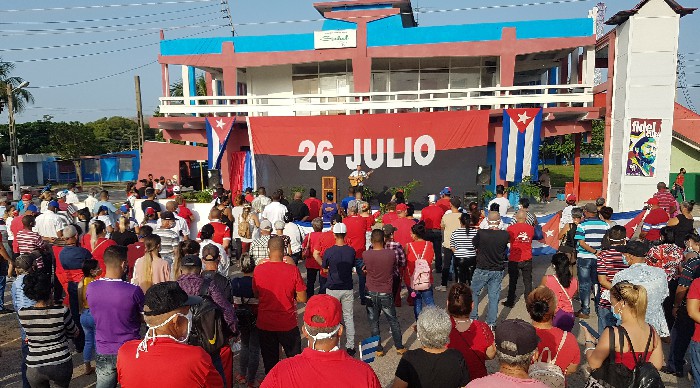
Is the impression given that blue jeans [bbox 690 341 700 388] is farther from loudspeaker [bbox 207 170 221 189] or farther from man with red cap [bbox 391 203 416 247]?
loudspeaker [bbox 207 170 221 189]

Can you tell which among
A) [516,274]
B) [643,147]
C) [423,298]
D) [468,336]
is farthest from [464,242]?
[643,147]

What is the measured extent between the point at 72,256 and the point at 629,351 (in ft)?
20.2

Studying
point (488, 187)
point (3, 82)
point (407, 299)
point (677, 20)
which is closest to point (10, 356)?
point (407, 299)

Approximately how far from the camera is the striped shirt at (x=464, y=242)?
295 inches

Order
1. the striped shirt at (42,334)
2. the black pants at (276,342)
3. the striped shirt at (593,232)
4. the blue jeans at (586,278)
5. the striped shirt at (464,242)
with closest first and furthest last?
the striped shirt at (42,334)
the black pants at (276,342)
the striped shirt at (593,232)
the blue jeans at (586,278)
the striped shirt at (464,242)

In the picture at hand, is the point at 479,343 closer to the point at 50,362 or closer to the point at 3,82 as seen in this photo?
the point at 50,362

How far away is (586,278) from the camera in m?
7.37

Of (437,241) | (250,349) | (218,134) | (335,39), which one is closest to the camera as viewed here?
(250,349)

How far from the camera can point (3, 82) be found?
33.0 meters

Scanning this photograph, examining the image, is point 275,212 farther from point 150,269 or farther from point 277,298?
point 277,298

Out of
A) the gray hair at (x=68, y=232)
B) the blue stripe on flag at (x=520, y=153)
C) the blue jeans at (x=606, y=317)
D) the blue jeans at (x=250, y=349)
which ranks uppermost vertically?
the blue stripe on flag at (x=520, y=153)

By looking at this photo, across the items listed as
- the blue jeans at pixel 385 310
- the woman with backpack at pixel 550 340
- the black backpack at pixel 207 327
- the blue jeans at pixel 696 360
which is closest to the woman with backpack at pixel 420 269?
the blue jeans at pixel 385 310

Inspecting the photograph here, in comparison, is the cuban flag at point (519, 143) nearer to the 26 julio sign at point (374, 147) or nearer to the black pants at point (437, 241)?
the 26 julio sign at point (374, 147)

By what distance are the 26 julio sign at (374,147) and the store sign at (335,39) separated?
3.27 m
